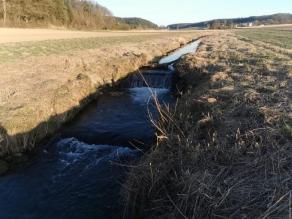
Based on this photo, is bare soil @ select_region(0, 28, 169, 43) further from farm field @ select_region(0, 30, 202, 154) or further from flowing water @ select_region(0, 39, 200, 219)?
flowing water @ select_region(0, 39, 200, 219)

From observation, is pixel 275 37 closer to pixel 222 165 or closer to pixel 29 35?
pixel 29 35

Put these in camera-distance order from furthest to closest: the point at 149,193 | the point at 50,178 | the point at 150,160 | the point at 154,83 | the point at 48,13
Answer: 1. the point at 48,13
2. the point at 154,83
3. the point at 50,178
4. the point at 150,160
5. the point at 149,193

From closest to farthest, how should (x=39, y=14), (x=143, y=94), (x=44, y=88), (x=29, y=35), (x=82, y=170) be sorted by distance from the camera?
(x=82, y=170) → (x=44, y=88) → (x=143, y=94) → (x=29, y=35) → (x=39, y=14)

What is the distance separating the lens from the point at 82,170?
1132 cm

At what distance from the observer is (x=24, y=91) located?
52.8ft

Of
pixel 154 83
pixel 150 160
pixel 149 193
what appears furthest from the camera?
pixel 154 83

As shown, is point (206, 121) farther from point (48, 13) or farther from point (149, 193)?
point (48, 13)

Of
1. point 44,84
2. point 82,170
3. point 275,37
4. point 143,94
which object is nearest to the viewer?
point 82,170

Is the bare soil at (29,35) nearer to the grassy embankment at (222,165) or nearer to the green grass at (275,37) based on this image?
the green grass at (275,37)

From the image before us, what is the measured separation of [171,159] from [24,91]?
963cm

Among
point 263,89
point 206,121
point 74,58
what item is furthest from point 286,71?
point 74,58

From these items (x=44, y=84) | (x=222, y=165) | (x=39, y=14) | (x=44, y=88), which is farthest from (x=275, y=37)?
(x=39, y=14)

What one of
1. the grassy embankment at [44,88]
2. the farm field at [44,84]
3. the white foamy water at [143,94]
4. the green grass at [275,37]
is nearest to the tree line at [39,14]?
the green grass at [275,37]

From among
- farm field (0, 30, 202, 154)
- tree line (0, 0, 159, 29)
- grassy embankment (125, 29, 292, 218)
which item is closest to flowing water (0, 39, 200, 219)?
farm field (0, 30, 202, 154)
